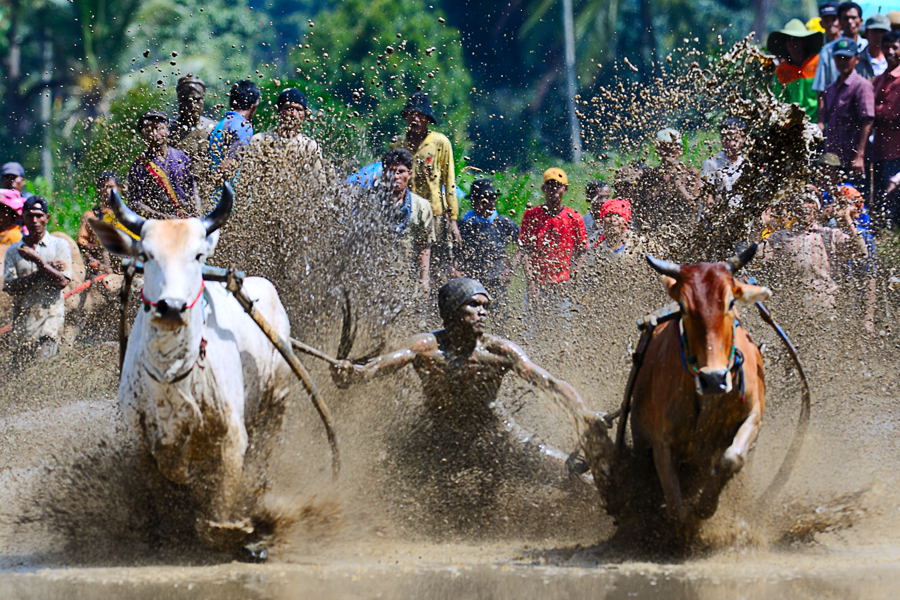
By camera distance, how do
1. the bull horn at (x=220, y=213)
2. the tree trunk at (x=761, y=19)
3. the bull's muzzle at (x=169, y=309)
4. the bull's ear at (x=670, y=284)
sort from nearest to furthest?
the bull's muzzle at (x=169, y=309), the bull horn at (x=220, y=213), the bull's ear at (x=670, y=284), the tree trunk at (x=761, y=19)

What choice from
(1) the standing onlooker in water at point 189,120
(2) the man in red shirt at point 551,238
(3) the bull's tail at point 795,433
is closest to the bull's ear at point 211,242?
(3) the bull's tail at point 795,433

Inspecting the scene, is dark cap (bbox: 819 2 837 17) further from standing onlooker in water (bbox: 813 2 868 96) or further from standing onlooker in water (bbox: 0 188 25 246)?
standing onlooker in water (bbox: 0 188 25 246)

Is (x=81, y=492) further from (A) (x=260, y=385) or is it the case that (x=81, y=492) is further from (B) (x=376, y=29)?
(B) (x=376, y=29)

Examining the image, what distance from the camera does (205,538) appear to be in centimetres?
712

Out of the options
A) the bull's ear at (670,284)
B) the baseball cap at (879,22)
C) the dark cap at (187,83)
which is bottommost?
the bull's ear at (670,284)

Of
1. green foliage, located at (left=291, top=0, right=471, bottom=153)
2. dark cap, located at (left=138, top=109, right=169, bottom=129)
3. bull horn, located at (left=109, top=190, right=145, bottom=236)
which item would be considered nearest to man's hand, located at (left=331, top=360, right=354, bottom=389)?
bull horn, located at (left=109, top=190, right=145, bottom=236)

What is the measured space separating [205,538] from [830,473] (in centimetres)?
367

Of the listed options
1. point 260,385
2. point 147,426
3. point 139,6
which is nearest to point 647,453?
point 260,385

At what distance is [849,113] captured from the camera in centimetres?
1191

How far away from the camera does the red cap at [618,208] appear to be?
11336 mm

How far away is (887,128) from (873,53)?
839 millimetres

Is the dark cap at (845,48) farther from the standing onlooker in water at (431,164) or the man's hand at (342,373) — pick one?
the man's hand at (342,373)

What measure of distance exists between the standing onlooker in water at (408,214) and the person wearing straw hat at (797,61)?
3256 millimetres

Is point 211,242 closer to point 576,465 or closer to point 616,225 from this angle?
point 576,465
